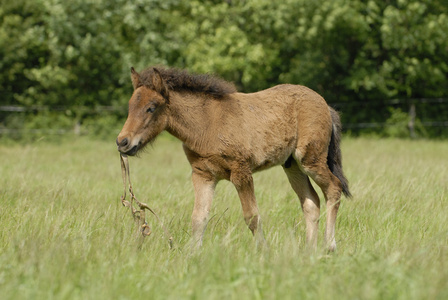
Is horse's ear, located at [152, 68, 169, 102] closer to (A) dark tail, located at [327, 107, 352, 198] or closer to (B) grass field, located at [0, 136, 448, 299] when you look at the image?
(B) grass field, located at [0, 136, 448, 299]

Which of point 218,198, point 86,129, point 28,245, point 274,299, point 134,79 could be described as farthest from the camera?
point 86,129

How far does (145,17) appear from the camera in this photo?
2272 centimetres

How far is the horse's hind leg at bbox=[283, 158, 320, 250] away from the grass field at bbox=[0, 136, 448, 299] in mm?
188

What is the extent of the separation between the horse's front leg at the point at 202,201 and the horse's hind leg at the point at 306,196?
122 centimetres

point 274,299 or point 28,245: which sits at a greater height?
point 274,299

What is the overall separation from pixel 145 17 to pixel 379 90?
429 inches

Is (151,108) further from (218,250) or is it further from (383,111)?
(383,111)

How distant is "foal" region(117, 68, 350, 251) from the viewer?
501cm

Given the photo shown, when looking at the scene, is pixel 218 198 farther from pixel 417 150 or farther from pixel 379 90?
pixel 379 90

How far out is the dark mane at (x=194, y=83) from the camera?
5.32 meters

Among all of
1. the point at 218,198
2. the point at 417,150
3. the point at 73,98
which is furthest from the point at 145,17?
the point at 218,198

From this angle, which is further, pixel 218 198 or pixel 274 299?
pixel 218 198

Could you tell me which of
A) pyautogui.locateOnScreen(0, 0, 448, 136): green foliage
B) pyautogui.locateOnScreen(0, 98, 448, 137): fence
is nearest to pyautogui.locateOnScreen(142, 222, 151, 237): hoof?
pyautogui.locateOnScreen(0, 98, 448, 137): fence

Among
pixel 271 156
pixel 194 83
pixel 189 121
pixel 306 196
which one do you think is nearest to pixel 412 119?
pixel 306 196
